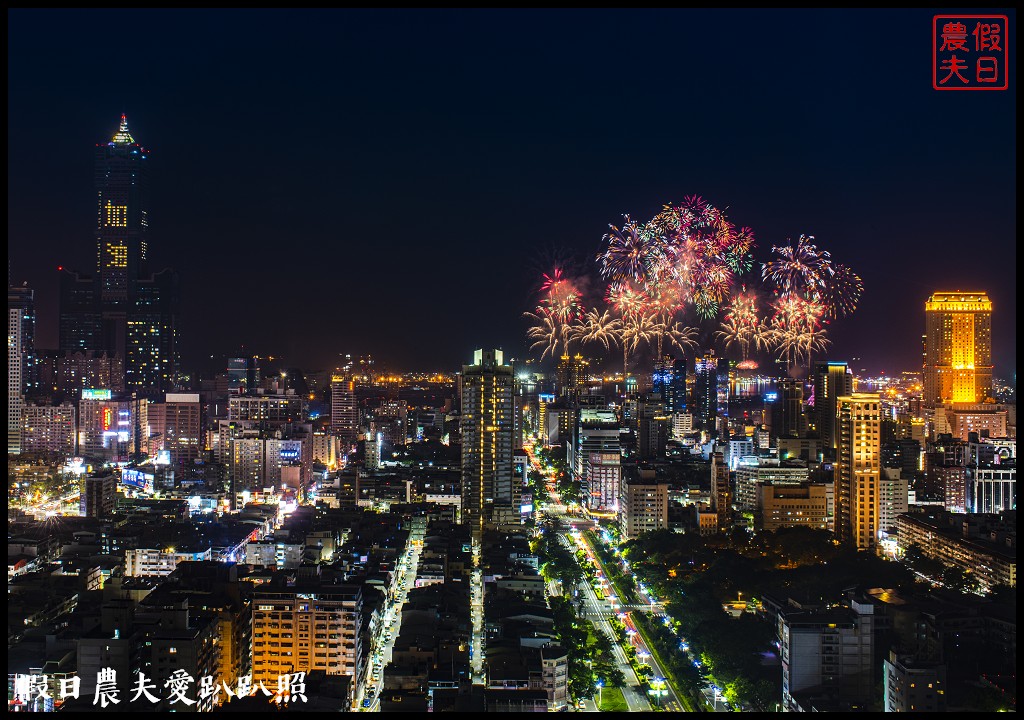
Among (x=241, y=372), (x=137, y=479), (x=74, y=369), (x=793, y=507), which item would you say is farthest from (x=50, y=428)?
(x=793, y=507)

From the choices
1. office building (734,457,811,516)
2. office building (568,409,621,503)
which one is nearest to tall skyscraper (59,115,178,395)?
office building (568,409,621,503)

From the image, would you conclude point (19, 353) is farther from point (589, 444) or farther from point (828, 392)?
point (828, 392)

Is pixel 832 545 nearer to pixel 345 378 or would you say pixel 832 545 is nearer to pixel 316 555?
pixel 316 555

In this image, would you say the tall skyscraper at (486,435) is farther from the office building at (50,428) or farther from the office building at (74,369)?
the office building at (74,369)

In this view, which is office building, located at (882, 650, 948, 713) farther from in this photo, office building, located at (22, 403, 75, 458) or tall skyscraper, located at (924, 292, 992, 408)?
office building, located at (22, 403, 75, 458)

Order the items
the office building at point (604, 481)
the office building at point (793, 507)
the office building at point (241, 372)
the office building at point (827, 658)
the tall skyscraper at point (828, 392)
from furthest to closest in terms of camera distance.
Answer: the office building at point (241, 372)
the tall skyscraper at point (828, 392)
the office building at point (604, 481)
the office building at point (793, 507)
the office building at point (827, 658)

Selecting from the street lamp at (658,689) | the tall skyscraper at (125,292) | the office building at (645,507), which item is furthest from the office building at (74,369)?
the street lamp at (658,689)

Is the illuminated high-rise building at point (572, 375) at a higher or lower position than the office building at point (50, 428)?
higher
